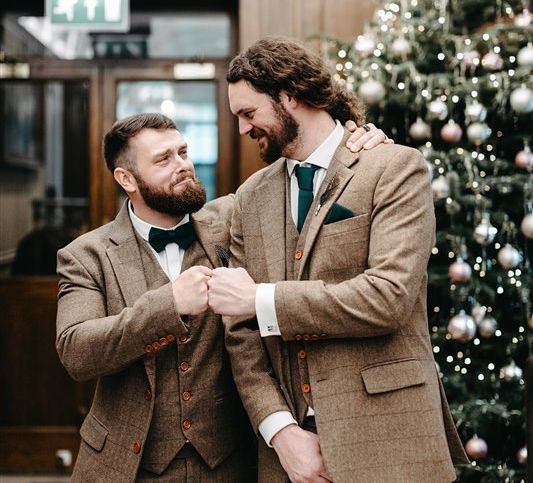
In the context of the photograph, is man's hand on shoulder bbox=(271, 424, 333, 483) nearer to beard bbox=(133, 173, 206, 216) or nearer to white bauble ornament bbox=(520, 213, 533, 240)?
beard bbox=(133, 173, 206, 216)

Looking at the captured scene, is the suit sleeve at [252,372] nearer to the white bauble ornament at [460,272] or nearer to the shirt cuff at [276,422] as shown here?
the shirt cuff at [276,422]

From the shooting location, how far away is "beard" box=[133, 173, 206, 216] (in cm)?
249

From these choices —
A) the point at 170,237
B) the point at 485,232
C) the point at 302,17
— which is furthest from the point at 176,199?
the point at 302,17

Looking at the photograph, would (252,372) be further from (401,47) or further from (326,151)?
(401,47)

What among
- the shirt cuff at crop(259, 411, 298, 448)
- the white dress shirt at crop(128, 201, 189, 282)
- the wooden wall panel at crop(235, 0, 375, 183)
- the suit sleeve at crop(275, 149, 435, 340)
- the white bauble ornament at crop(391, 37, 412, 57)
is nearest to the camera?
the suit sleeve at crop(275, 149, 435, 340)

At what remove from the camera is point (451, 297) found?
407cm

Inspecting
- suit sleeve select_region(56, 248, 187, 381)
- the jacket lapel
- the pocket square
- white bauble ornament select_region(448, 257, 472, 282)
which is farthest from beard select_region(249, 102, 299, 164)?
white bauble ornament select_region(448, 257, 472, 282)

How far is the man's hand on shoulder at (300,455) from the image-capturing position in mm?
2104

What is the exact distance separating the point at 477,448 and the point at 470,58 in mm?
1915

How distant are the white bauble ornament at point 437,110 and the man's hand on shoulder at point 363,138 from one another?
1.73 metres

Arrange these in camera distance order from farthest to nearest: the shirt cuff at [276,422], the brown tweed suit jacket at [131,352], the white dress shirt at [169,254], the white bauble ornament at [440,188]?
1. the white bauble ornament at [440,188]
2. the white dress shirt at [169,254]
3. the brown tweed suit jacket at [131,352]
4. the shirt cuff at [276,422]

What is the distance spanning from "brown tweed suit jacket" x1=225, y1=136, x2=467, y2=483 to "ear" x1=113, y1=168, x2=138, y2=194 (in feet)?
2.02

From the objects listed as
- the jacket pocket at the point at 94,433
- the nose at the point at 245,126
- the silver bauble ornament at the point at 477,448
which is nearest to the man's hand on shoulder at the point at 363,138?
the nose at the point at 245,126

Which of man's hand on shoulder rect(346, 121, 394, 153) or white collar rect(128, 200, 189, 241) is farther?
white collar rect(128, 200, 189, 241)
